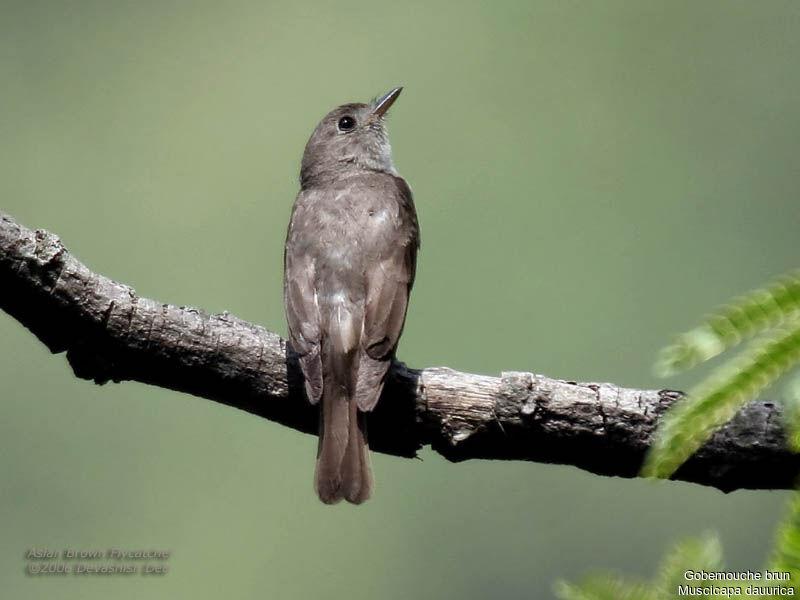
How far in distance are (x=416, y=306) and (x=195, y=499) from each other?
380 centimetres

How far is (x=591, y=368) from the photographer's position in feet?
37.7

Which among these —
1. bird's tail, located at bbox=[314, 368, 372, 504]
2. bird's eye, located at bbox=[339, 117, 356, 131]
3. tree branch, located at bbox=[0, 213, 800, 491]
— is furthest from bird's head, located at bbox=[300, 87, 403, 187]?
tree branch, located at bbox=[0, 213, 800, 491]

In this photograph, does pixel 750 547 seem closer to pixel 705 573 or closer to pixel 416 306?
pixel 416 306

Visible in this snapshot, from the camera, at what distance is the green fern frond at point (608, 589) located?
5.40ft

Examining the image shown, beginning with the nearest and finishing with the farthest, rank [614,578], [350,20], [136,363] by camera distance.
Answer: [614,578] < [136,363] < [350,20]

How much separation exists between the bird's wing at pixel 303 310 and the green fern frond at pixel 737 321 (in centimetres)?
303

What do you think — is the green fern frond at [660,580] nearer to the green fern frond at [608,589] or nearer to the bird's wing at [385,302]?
the green fern frond at [608,589]

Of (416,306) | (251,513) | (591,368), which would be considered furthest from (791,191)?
(251,513)

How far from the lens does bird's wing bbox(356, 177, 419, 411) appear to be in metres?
4.66

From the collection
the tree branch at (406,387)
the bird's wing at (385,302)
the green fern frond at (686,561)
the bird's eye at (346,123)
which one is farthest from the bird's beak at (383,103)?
the green fern frond at (686,561)

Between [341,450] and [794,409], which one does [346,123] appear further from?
[794,409]

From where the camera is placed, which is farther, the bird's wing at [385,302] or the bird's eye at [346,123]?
the bird's eye at [346,123]

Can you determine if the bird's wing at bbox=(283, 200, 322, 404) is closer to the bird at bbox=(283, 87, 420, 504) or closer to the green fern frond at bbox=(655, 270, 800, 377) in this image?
the bird at bbox=(283, 87, 420, 504)

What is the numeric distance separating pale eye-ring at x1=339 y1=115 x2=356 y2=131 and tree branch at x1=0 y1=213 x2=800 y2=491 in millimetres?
3699
